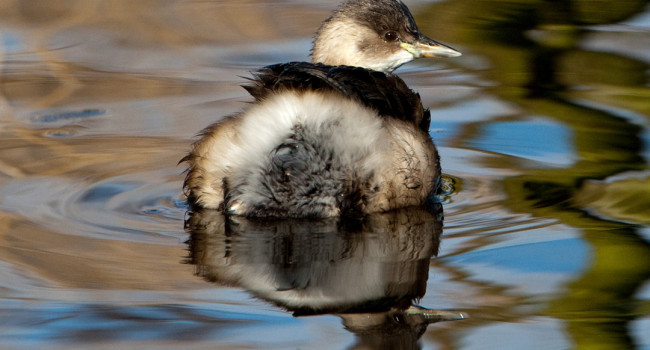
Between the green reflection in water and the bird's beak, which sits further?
the bird's beak

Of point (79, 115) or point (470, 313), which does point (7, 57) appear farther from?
point (470, 313)

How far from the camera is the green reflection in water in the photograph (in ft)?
13.9

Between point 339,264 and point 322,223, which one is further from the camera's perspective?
point 322,223

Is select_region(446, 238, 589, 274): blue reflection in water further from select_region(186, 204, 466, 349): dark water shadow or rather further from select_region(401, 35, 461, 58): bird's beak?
select_region(401, 35, 461, 58): bird's beak

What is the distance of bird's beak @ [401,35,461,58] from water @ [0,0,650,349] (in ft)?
1.46

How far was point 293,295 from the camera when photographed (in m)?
4.18

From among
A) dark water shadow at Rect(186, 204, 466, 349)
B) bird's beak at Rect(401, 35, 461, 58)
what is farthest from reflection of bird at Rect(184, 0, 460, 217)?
bird's beak at Rect(401, 35, 461, 58)

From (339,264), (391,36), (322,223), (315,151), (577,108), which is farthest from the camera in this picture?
(577,108)

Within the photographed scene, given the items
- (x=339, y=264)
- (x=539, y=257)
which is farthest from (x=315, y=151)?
(x=539, y=257)

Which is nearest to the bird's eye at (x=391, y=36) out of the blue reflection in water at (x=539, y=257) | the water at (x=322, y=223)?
the water at (x=322, y=223)

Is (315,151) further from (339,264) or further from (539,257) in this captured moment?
(539,257)

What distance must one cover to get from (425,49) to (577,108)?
110cm

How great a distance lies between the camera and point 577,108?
6.95 m

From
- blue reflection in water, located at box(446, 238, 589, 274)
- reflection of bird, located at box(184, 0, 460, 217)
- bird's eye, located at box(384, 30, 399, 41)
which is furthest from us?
bird's eye, located at box(384, 30, 399, 41)
